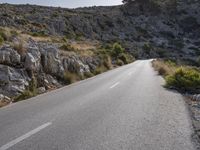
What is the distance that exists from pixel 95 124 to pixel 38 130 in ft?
5.26

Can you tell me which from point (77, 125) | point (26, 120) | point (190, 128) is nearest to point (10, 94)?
point (26, 120)

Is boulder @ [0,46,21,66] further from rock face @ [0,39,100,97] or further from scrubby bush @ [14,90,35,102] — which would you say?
scrubby bush @ [14,90,35,102]

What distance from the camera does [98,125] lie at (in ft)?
27.6

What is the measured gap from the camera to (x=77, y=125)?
8383 mm

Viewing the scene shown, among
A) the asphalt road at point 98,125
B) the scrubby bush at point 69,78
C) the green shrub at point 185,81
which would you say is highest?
the asphalt road at point 98,125

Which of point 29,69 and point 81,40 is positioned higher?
point 29,69

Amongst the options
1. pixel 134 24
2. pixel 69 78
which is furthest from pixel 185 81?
pixel 134 24

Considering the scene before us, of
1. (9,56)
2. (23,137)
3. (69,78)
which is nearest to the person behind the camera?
(23,137)

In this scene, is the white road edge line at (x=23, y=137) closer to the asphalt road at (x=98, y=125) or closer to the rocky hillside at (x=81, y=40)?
the asphalt road at (x=98, y=125)

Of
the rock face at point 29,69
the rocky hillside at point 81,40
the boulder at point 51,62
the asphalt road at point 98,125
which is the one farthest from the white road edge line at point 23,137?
the boulder at point 51,62

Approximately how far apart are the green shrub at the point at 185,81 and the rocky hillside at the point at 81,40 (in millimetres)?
7167

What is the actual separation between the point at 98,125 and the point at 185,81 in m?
9.94

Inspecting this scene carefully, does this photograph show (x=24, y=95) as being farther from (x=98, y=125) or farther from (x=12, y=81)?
(x=98, y=125)

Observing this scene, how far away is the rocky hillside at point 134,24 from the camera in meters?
70.5
